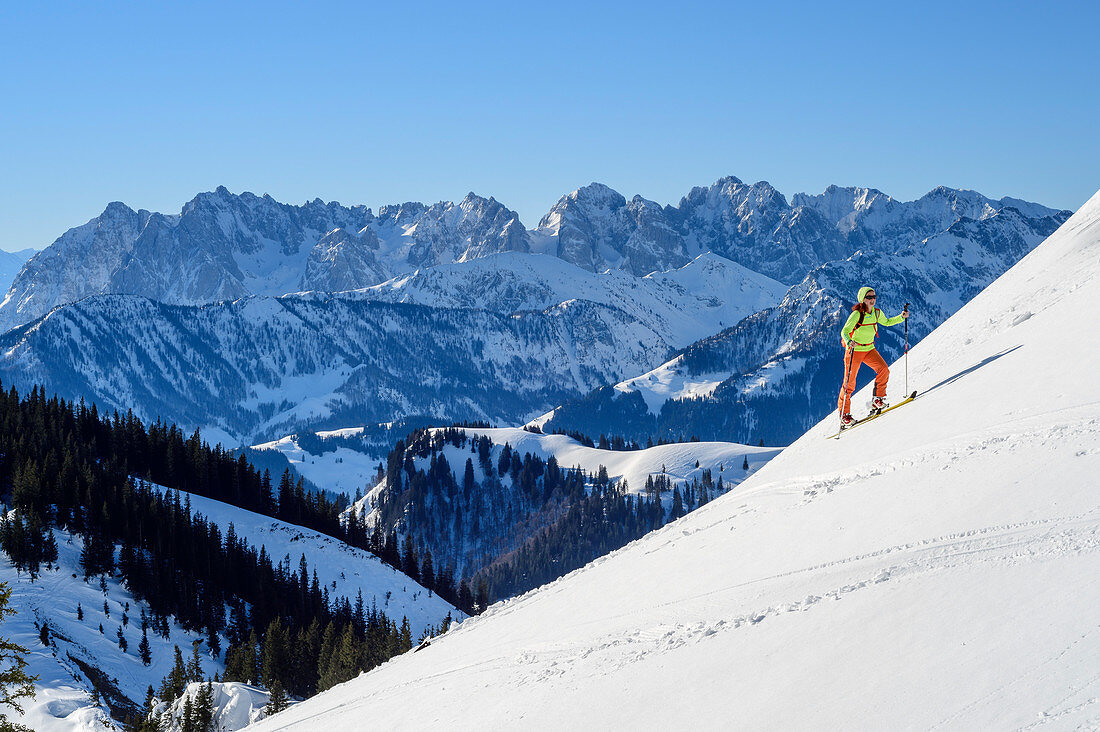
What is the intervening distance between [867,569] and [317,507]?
14035cm

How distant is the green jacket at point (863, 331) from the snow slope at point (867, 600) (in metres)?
2.16

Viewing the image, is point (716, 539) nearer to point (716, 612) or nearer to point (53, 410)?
point (716, 612)

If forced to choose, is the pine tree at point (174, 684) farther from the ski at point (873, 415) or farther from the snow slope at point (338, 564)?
the ski at point (873, 415)

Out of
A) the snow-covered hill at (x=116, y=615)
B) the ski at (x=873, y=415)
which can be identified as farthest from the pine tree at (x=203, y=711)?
the ski at (x=873, y=415)

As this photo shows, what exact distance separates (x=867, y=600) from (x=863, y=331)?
49.1 feet

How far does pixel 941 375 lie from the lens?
23.8 meters

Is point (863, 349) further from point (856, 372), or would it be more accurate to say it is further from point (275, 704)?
point (275, 704)

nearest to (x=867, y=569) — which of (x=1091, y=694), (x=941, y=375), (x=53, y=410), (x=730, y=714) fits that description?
(x=730, y=714)

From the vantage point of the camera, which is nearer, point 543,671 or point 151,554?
point 543,671

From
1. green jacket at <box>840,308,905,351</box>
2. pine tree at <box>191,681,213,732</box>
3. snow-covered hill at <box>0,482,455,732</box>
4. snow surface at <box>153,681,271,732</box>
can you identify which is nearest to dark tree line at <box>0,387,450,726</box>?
snow-covered hill at <box>0,482,455,732</box>

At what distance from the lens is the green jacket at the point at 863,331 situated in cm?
2591

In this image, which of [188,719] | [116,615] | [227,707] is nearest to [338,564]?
[116,615]

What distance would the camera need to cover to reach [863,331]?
85.8 feet

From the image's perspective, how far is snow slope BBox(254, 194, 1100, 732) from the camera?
10.3m
